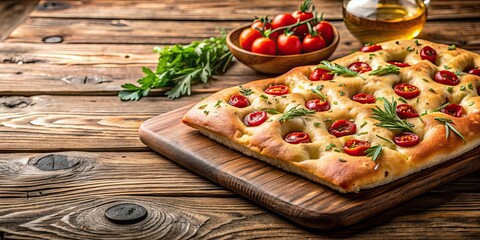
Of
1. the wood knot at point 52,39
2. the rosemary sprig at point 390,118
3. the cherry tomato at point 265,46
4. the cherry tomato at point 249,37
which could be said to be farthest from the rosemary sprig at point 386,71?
the wood knot at point 52,39

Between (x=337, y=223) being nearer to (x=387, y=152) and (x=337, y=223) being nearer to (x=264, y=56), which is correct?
(x=387, y=152)

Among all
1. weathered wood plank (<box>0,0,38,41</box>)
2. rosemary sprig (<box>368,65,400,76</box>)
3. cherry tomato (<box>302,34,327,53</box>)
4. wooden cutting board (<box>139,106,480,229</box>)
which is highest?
rosemary sprig (<box>368,65,400,76</box>)

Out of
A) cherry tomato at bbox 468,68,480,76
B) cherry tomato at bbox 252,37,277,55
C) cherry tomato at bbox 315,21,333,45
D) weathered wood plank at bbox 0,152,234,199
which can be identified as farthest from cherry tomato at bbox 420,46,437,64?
weathered wood plank at bbox 0,152,234,199

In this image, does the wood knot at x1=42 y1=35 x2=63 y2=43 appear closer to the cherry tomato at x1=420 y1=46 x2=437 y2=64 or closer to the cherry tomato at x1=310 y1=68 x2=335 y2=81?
the cherry tomato at x1=310 y1=68 x2=335 y2=81

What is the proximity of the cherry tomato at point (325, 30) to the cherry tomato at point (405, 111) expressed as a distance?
0.97m

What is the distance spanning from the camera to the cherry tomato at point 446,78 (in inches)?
111

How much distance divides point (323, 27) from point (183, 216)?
59.5 inches

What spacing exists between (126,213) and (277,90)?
2.67ft

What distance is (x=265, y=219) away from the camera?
2297 mm

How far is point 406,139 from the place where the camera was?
243 centimetres

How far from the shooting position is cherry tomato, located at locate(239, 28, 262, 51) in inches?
136

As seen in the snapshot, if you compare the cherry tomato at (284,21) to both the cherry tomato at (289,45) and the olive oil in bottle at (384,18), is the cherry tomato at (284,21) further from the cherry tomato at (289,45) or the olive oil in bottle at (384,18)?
the olive oil in bottle at (384,18)

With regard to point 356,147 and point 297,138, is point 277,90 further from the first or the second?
point 356,147

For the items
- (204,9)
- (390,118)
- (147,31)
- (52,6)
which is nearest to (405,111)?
(390,118)
